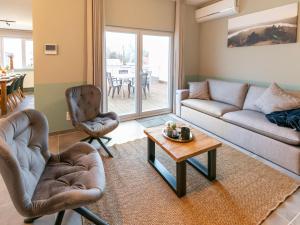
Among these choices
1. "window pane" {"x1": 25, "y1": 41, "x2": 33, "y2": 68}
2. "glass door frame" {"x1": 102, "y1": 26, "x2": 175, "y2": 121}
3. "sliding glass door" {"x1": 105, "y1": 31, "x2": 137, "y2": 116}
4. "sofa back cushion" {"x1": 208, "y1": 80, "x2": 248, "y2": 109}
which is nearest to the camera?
"sofa back cushion" {"x1": 208, "y1": 80, "x2": 248, "y2": 109}

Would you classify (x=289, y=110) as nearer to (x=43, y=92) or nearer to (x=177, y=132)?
(x=177, y=132)

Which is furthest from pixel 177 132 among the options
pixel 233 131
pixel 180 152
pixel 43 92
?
pixel 43 92

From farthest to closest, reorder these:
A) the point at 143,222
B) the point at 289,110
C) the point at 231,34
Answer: the point at 231,34, the point at 289,110, the point at 143,222

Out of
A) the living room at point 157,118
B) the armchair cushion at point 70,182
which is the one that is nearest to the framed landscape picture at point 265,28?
the living room at point 157,118

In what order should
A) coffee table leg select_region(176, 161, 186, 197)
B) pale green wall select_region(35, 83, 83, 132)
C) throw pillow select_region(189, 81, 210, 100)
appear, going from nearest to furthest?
coffee table leg select_region(176, 161, 186, 197), pale green wall select_region(35, 83, 83, 132), throw pillow select_region(189, 81, 210, 100)

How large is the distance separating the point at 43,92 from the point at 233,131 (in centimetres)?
316

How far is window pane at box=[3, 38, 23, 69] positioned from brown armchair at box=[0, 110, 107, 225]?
311 inches

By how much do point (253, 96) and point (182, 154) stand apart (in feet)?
7.22

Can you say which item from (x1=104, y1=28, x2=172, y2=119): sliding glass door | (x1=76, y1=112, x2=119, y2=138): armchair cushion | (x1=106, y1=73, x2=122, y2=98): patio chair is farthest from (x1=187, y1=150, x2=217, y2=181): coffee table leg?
(x1=106, y1=73, x2=122, y2=98): patio chair

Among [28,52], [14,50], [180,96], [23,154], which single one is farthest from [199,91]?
[14,50]

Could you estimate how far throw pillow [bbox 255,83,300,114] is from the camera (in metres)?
2.85

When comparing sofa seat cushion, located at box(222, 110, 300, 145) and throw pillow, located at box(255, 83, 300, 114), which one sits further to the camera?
throw pillow, located at box(255, 83, 300, 114)

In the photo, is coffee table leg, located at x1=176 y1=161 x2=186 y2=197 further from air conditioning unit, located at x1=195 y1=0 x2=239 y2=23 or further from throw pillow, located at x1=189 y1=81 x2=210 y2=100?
air conditioning unit, located at x1=195 y1=0 x2=239 y2=23

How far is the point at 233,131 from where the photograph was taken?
322 cm
